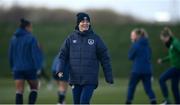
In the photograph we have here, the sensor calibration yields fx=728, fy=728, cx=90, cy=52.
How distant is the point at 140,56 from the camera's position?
18.2 meters

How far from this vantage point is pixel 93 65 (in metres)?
12.8

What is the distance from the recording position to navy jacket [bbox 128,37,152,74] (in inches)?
714

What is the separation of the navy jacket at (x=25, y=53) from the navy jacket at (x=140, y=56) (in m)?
2.82

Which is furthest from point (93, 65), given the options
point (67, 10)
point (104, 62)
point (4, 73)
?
point (67, 10)

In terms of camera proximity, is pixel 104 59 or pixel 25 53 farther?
pixel 25 53

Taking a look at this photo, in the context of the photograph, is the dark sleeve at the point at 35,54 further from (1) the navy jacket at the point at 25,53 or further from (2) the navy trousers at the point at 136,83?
(2) the navy trousers at the point at 136,83

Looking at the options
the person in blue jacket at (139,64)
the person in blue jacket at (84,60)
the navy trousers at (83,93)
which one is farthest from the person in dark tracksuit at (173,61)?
the navy trousers at (83,93)

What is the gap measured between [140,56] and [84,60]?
18.7ft

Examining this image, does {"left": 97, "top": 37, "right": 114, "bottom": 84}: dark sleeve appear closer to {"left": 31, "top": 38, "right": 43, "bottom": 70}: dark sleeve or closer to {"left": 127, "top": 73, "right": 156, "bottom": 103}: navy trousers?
{"left": 31, "top": 38, "right": 43, "bottom": 70}: dark sleeve

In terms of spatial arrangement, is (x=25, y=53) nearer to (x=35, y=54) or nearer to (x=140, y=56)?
(x=35, y=54)

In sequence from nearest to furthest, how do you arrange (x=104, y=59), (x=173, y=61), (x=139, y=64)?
(x=104, y=59)
(x=139, y=64)
(x=173, y=61)

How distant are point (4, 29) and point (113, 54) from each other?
610cm

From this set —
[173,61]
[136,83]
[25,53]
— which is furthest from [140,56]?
[25,53]

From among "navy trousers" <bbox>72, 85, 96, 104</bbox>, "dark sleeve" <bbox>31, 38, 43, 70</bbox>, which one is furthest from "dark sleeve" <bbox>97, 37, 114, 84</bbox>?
"dark sleeve" <bbox>31, 38, 43, 70</bbox>
